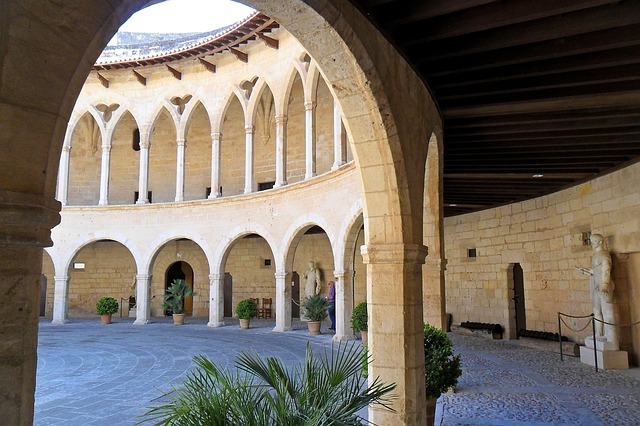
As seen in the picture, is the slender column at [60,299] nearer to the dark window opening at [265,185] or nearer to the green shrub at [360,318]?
the dark window opening at [265,185]

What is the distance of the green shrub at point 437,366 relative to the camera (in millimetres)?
5164

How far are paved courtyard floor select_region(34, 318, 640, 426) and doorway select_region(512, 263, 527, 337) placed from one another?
1.35 metres

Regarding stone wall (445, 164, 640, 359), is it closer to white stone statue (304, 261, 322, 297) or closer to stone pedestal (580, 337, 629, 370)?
stone pedestal (580, 337, 629, 370)

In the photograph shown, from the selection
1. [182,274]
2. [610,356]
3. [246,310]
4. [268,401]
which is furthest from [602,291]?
[182,274]

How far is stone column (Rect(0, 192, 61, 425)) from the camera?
1.56 m

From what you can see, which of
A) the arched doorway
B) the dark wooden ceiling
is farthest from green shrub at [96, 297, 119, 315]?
the dark wooden ceiling

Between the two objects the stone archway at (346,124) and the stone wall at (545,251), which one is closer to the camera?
the stone archway at (346,124)

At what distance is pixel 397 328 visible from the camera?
4391 millimetres

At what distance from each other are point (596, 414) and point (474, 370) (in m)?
2.96

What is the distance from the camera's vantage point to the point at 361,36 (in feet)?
12.2

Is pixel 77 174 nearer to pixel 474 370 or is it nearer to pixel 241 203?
pixel 241 203

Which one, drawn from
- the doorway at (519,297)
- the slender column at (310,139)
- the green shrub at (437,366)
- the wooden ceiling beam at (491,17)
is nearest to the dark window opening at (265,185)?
the slender column at (310,139)

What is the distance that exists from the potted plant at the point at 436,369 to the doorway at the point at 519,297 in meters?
9.20

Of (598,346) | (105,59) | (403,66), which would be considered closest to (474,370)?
(598,346)
